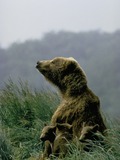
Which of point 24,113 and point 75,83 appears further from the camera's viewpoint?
point 24,113

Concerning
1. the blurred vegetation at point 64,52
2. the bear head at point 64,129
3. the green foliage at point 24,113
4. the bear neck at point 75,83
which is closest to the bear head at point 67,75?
the bear neck at point 75,83

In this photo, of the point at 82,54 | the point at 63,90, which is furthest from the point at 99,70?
the point at 63,90

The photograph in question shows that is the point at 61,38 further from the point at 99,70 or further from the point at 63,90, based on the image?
the point at 63,90

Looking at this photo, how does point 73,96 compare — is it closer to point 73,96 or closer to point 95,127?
point 73,96

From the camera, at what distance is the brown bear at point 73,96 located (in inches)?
162

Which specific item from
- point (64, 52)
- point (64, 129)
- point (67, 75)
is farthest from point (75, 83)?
point (64, 52)

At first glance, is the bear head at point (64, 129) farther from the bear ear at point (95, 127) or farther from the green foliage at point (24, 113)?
the green foliage at point (24, 113)

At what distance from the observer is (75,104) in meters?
4.16

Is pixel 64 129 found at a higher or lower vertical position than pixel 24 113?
lower

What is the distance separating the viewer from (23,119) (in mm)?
5574

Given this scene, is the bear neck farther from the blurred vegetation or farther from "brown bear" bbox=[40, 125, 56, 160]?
the blurred vegetation

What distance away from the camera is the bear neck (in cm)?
419

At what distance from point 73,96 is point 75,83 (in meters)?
0.08

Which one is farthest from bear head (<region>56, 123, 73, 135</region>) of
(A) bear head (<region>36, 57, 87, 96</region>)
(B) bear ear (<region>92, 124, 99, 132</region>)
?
(A) bear head (<region>36, 57, 87, 96</region>)
